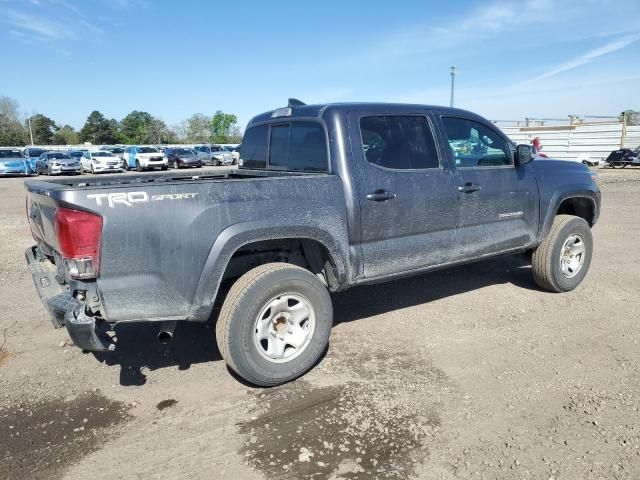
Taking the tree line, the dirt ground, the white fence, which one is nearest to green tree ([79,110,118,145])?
the tree line

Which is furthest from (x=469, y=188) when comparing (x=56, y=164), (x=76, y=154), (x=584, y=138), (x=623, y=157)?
(x=76, y=154)

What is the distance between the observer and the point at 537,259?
17.2 ft

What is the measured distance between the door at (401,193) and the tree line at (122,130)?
285ft

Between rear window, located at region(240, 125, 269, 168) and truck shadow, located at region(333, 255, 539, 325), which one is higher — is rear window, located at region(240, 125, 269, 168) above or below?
above

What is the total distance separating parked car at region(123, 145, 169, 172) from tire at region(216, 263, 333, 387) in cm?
3174

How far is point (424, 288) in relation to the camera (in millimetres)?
5668

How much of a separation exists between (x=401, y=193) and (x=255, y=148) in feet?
5.53

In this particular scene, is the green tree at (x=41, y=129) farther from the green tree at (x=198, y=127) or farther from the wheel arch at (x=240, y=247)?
the wheel arch at (x=240, y=247)

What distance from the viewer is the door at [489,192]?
4.42 metres

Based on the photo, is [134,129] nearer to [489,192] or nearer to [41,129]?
[41,129]

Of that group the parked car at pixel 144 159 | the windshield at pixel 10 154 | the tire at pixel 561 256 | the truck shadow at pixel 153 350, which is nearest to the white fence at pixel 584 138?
the parked car at pixel 144 159

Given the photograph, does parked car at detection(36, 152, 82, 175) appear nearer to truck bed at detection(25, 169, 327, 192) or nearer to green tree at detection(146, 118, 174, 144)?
truck bed at detection(25, 169, 327, 192)

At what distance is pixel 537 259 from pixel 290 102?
3.00 m

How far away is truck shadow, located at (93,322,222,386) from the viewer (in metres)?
3.86
